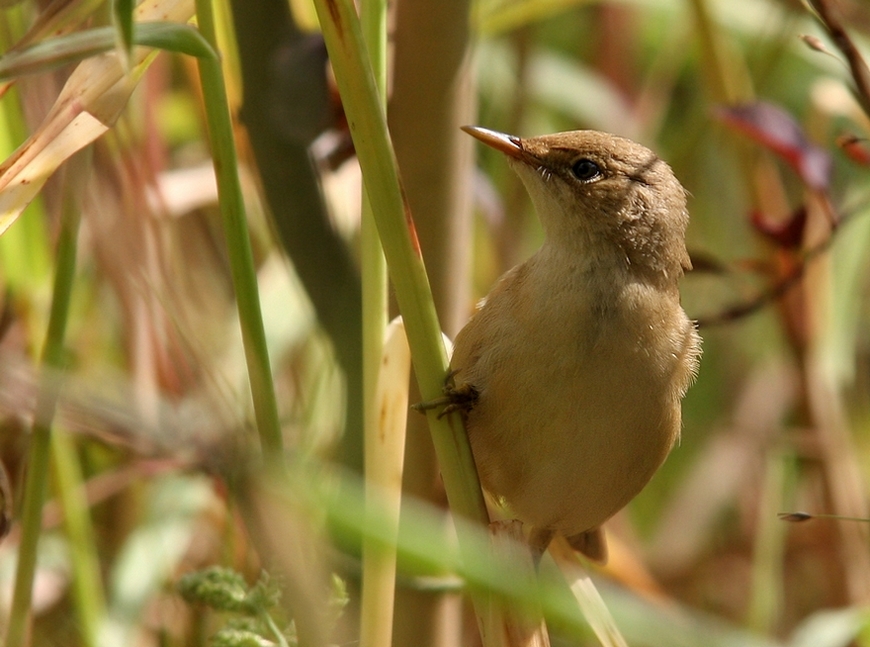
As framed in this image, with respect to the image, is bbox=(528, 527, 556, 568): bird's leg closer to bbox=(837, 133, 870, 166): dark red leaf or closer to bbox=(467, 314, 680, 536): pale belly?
bbox=(467, 314, 680, 536): pale belly

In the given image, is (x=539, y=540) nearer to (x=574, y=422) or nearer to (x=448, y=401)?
(x=574, y=422)

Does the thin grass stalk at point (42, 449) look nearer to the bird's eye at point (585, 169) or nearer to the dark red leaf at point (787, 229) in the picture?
the bird's eye at point (585, 169)

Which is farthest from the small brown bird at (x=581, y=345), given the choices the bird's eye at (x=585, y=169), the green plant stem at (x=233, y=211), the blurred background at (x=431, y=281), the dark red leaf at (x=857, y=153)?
the green plant stem at (x=233, y=211)

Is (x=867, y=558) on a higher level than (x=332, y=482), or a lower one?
lower

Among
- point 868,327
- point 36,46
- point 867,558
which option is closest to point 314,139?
point 36,46

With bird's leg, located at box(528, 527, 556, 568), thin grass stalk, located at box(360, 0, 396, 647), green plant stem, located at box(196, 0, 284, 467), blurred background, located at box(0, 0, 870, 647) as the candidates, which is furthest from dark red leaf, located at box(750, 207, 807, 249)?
green plant stem, located at box(196, 0, 284, 467)

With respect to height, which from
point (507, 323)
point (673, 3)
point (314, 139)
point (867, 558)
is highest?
point (673, 3)

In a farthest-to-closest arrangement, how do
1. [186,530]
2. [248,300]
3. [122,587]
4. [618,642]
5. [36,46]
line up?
[186,530] → [122,587] → [618,642] → [248,300] → [36,46]

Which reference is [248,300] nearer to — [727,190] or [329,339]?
[329,339]
